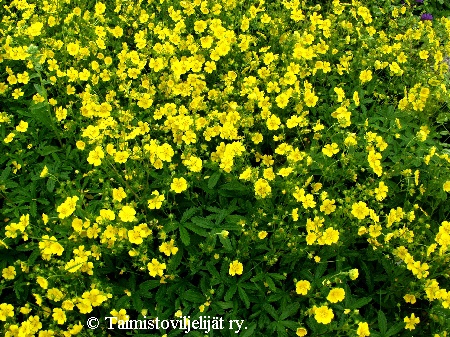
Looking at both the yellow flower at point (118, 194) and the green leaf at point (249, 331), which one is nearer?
the green leaf at point (249, 331)

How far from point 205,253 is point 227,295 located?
1.00 ft

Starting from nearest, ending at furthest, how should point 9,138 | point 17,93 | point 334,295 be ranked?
point 334,295, point 9,138, point 17,93

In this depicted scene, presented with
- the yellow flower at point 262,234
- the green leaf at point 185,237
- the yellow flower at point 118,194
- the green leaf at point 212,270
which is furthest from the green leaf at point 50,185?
the yellow flower at point 262,234

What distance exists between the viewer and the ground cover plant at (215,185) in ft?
8.52

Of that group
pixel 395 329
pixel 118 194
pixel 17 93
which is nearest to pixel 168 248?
pixel 118 194

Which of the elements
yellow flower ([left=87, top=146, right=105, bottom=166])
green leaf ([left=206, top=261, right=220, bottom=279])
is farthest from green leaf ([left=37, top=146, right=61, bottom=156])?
green leaf ([left=206, top=261, right=220, bottom=279])

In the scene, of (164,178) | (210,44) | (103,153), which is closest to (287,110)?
(210,44)

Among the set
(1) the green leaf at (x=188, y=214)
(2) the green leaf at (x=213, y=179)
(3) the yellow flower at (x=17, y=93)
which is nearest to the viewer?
(1) the green leaf at (x=188, y=214)

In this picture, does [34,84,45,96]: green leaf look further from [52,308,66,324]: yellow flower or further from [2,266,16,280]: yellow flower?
[52,308,66,324]: yellow flower

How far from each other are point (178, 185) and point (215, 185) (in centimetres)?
32

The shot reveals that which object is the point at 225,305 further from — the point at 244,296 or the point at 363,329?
the point at 363,329

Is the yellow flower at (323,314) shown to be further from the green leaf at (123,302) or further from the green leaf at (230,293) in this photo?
the green leaf at (123,302)

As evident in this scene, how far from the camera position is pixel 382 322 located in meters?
2.61

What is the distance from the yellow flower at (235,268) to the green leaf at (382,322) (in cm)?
83
